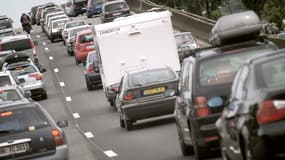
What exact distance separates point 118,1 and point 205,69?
56.5 meters

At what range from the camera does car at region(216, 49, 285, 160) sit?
1162 cm

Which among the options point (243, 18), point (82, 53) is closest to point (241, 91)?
point (243, 18)

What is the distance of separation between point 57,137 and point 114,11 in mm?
54775

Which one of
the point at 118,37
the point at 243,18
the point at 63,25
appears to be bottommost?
the point at 63,25

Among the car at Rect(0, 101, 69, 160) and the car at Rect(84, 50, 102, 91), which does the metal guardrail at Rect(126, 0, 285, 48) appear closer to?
the car at Rect(84, 50, 102, 91)

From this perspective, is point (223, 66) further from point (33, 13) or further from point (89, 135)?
point (33, 13)

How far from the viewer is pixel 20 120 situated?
16.6 metres

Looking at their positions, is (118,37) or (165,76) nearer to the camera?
(165,76)

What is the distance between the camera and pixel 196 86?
16438 mm

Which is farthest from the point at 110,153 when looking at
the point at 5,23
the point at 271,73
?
the point at 5,23

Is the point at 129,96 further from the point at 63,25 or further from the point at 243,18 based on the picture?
the point at 63,25

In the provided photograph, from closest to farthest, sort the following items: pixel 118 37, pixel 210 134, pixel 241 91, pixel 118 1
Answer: pixel 241 91, pixel 210 134, pixel 118 37, pixel 118 1

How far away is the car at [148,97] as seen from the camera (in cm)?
2583

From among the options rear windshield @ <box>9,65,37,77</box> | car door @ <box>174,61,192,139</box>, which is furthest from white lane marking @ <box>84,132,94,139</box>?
rear windshield @ <box>9,65,37,77</box>
